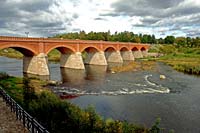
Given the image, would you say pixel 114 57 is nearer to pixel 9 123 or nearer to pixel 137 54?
pixel 137 54

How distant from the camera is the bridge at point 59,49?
51.3 m

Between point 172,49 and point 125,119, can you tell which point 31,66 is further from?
point 172,49

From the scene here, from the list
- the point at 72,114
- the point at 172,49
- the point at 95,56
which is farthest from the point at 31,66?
the point at 172,49

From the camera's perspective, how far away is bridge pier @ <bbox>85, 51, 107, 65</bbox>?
80.1 m

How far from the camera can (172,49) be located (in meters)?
128

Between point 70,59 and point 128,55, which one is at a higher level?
point 128,55

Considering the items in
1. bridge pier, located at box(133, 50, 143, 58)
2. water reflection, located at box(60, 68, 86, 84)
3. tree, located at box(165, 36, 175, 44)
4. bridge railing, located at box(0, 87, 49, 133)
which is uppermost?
tree, located at box(165, 36, 175, 44)

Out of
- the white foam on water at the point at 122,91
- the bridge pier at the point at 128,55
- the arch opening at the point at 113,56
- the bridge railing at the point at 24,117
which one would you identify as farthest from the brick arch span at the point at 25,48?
the bridge pier at the point at 128,55

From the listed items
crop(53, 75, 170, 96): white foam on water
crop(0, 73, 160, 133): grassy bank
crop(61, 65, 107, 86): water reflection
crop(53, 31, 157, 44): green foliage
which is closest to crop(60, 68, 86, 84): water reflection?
crop(61, 65, 107, 86): water reflection

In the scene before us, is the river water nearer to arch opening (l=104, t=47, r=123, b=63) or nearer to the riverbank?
the riverbank

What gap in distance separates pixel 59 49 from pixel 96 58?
16.6m

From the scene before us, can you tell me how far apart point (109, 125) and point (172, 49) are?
11730cm

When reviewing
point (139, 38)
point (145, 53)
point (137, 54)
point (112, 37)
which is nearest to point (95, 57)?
point (137, 54)

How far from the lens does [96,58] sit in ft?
268
